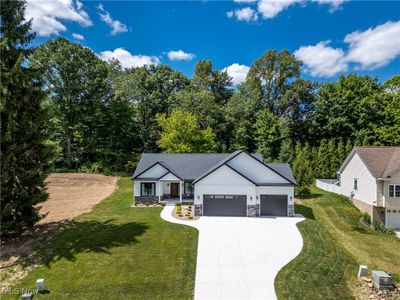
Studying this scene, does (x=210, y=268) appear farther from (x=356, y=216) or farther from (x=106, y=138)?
(x=106, y=138)

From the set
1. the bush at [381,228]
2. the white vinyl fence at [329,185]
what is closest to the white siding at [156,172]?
the bush at [381,228]

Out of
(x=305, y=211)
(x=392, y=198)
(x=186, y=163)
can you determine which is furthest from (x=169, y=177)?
(x=392, y=198)

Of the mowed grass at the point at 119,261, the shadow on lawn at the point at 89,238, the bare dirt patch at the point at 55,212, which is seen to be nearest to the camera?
the mowed grass at the point at 119,261

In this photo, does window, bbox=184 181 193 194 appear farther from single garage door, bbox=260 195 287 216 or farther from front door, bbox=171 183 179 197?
single garage door, bbox=260 195 287 216

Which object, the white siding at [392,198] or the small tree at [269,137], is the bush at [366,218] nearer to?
the white siding at [392,198]

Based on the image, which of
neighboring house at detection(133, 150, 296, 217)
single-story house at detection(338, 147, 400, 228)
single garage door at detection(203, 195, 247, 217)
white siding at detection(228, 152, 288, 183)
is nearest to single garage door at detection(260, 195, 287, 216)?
neighboring house at detection(133, 150, 296, 217)

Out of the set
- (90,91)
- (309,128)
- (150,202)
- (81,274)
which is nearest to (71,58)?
(90,91)

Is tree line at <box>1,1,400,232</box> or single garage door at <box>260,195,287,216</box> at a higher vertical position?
tree line at <box>1,1,400,232</box>
